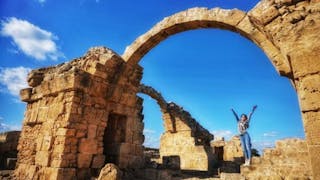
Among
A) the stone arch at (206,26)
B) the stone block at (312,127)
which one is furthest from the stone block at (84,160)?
the stone block at (312,127)

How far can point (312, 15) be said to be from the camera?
302 centimetres

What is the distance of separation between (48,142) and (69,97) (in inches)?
44.7

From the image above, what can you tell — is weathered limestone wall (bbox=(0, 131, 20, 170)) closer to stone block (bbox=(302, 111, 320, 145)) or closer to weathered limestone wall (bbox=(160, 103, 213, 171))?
weathered limestone wall (bbox=(160, 103, 213, 171))

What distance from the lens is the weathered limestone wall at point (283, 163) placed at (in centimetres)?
465

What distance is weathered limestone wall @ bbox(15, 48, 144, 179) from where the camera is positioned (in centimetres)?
546

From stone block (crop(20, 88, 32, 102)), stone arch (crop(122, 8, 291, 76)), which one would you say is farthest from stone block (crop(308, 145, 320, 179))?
stone block (crop(20, 88, 32, 102))

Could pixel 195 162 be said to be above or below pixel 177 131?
below

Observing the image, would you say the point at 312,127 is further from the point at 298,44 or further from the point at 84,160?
the point at 84,160

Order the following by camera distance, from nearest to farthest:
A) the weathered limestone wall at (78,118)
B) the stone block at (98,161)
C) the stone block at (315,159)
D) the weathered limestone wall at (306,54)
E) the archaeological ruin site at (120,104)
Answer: the stone block at (315,159) < the weathered limestone wall at (306,54) < the archaeological ruin site at (120,104) < the weathered limestone wall at (78,118) < the stone block at (98,161)

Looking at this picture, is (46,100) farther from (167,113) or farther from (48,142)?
(167,113)

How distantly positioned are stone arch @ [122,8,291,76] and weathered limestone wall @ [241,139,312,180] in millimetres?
2047

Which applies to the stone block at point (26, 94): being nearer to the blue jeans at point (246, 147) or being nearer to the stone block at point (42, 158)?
the stone block at point (42, 158)

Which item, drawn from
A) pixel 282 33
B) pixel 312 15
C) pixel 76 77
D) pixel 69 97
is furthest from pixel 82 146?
pixel 312 15

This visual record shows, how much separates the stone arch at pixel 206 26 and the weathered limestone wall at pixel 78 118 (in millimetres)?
638
